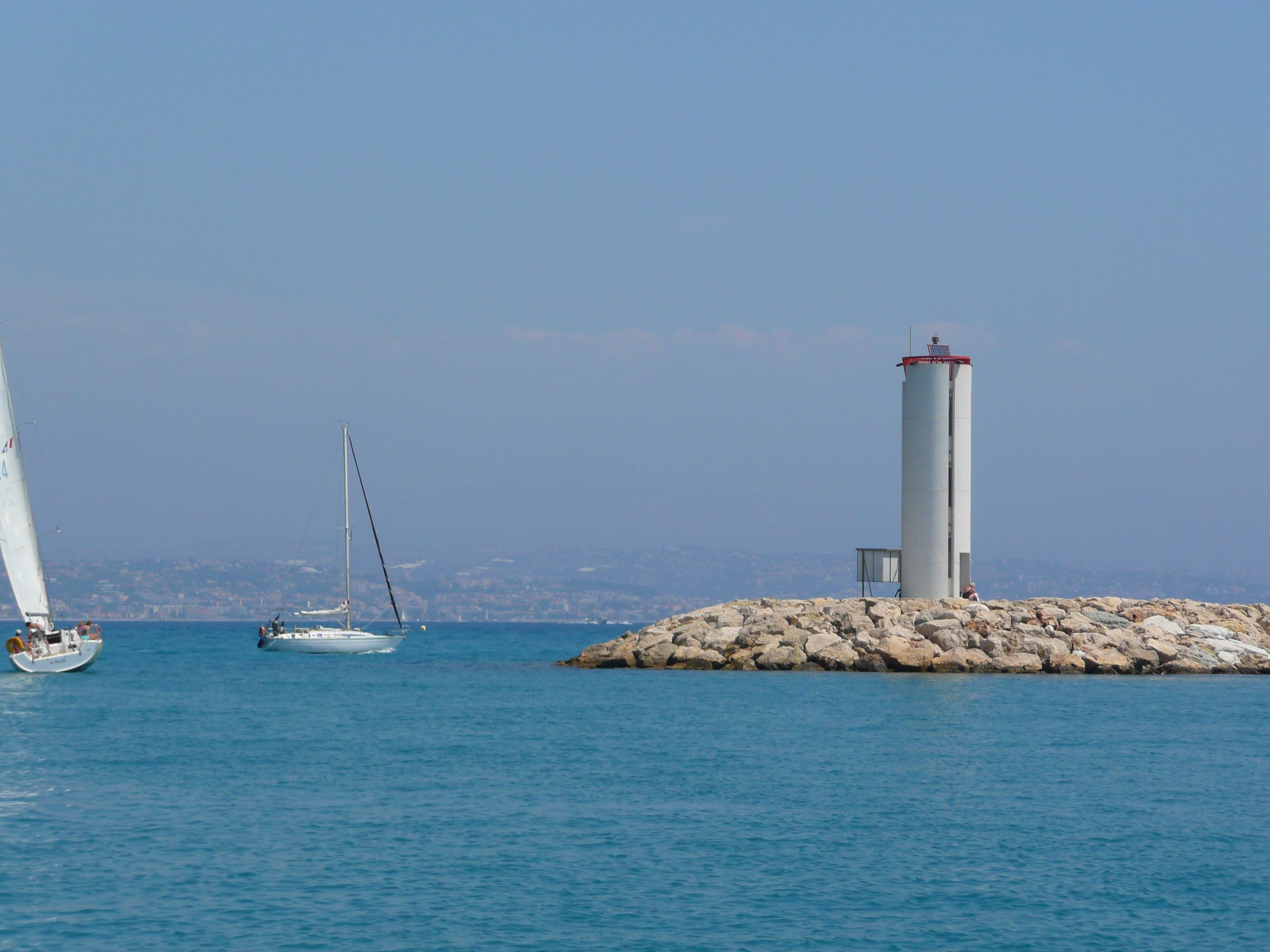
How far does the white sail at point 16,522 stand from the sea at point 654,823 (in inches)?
364

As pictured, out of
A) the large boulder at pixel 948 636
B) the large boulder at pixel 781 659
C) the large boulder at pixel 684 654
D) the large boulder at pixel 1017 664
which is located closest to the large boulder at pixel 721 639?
the large boulder at pixel 684 654

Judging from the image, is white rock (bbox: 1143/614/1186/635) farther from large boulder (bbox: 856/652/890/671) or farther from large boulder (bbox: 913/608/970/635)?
large boulder (bbox: 856/652/890/671)

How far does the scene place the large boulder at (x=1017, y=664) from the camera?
145 feet

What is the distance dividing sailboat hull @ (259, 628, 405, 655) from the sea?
3281 cm

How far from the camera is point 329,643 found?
72.9 m

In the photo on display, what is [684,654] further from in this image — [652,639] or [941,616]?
[941,616]

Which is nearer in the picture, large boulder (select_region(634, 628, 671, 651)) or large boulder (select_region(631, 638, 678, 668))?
large boulder (select_region(631, 638, 678, 668))

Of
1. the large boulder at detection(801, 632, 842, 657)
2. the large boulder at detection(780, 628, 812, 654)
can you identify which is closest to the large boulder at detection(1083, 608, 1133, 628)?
the large boulder at detection(801, 632, 842, 657)

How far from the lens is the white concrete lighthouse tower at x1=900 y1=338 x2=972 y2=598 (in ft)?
148

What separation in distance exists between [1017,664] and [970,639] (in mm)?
1606

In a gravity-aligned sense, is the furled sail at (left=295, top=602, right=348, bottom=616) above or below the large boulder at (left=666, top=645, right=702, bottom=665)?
below

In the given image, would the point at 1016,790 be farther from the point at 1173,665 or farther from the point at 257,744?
the point at 1173,665

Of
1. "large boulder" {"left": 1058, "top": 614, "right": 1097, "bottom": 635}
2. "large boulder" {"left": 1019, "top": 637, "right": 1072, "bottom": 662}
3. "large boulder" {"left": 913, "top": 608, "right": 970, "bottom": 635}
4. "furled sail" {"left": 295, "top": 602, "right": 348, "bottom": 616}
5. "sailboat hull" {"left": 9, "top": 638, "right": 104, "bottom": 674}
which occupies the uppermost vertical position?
"large boulder" {"left": 913, "top": 608, "right": 970, "bottom": 635}

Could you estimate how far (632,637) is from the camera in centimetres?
5244
